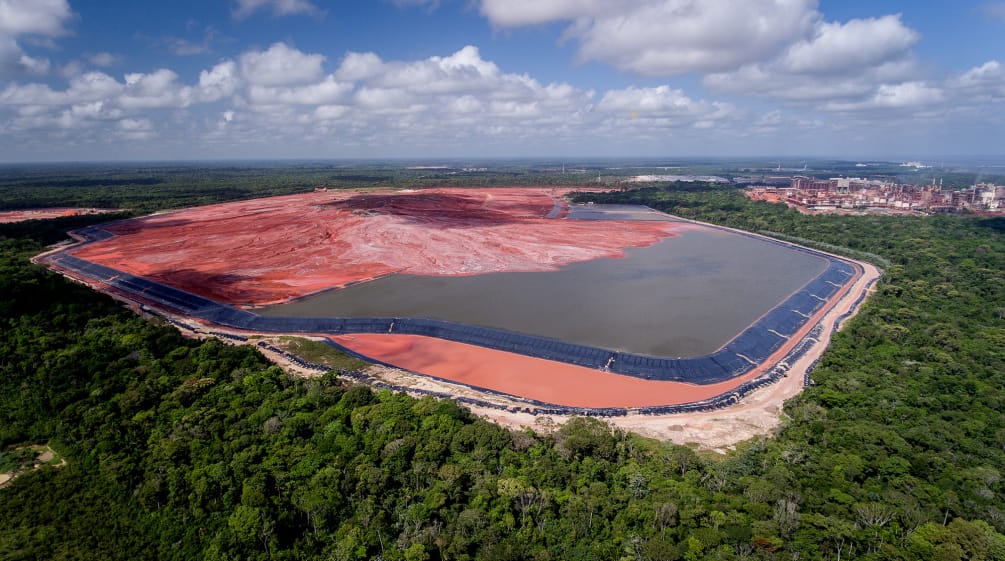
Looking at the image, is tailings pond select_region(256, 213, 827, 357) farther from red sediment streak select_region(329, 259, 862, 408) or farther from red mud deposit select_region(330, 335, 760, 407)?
red mud deposit select_region(330, 335, 760, 407)

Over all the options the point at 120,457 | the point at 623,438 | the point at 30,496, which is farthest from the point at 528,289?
the point at 30,496

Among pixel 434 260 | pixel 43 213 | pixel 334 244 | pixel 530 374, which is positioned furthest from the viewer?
pixel 43 213

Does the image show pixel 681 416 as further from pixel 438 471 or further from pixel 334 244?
pixel 334 244

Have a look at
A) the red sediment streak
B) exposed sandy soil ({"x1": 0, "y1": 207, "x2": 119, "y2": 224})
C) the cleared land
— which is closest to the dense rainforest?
the red sediment streak

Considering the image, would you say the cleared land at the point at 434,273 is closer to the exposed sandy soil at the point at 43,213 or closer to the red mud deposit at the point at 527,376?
the red mud deposit at the point at 527,376

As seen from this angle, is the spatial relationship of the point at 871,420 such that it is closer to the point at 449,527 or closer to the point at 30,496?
the point at 449,527

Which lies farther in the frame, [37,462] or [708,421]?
[708,421]

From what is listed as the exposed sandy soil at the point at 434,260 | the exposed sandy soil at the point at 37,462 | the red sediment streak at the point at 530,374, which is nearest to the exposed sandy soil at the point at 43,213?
the exposed sandy soil at the point at 434,260

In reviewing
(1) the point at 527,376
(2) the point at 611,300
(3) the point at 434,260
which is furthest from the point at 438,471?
(3) the point at 434,260
